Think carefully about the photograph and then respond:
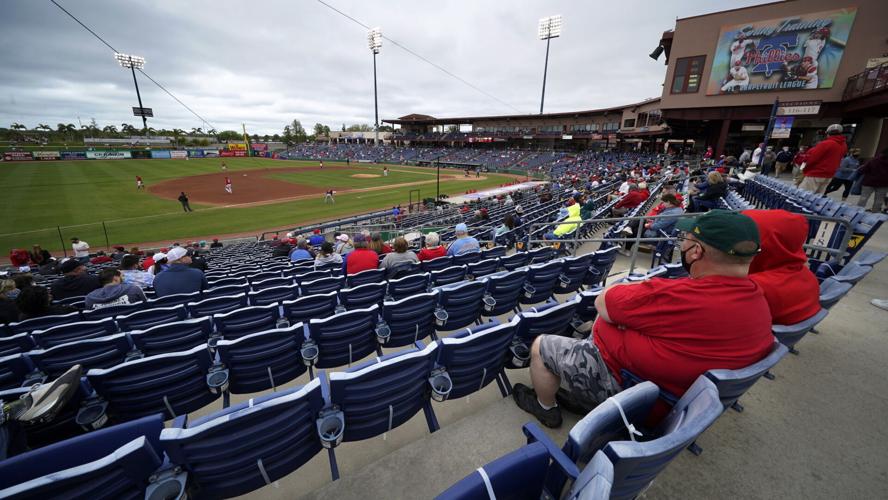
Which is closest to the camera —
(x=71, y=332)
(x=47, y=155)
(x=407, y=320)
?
(x=407, y=320)

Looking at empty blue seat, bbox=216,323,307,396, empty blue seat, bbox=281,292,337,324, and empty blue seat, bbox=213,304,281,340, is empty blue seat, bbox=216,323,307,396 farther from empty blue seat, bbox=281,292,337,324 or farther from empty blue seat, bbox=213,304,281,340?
empty blue seat, bbox=281,292,337,324

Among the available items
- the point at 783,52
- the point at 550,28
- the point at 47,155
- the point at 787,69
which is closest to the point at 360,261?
the point at 787,69

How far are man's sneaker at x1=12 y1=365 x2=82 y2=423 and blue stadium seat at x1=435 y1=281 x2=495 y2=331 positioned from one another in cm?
316

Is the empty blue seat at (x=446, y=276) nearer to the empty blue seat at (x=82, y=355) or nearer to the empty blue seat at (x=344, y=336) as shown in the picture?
the empty blue seat at (x=344, y=336)

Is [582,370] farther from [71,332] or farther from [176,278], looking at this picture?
[176,278]

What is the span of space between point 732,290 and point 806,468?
1.43m

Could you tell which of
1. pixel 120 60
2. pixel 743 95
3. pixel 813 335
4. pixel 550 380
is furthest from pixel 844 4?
pixel 120 60

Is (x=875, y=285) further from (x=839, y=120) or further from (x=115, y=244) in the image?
(x=115, y=244)

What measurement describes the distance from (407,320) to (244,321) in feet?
6.85

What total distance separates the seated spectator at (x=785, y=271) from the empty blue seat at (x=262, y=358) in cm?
415

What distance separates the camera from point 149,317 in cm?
478

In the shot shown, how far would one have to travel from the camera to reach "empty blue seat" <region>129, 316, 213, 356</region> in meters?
3.68

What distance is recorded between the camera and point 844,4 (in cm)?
2016

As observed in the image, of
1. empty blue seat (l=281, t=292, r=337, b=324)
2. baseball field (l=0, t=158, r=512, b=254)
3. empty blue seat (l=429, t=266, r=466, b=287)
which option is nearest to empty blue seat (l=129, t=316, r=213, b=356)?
empty blue seat (l=281, t=292, r=337, b=324)
